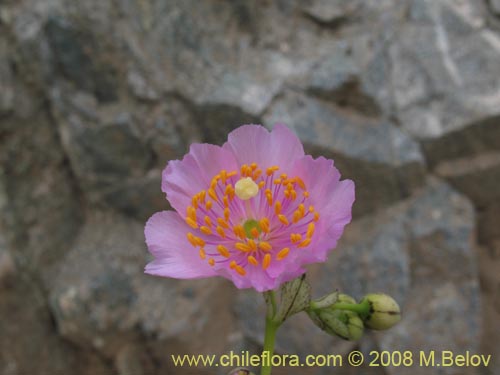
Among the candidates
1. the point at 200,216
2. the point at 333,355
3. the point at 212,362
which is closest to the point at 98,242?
the point at 212,362

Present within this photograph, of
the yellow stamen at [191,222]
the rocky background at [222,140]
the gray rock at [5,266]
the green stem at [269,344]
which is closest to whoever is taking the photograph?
the green stem at [269,344]

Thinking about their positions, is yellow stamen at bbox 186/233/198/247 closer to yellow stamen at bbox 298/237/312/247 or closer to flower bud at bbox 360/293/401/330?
yellow stamen at bbox 298/237/312/247

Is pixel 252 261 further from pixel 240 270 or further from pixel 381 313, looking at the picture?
pixel 381 313

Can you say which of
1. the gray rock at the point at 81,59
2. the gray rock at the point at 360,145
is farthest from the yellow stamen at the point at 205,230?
the gray rock at the point at 81,59

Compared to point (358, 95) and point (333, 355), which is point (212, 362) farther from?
point (358, 95)

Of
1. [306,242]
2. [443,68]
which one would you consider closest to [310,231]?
[306,242]

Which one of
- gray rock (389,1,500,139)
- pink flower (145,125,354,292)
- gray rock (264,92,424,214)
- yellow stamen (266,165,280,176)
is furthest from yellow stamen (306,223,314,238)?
gray rock (389,1,500,139)

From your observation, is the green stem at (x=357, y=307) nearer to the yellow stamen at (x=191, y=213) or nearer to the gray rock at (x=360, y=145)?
the yellow stamen at (x=191, y=213)
